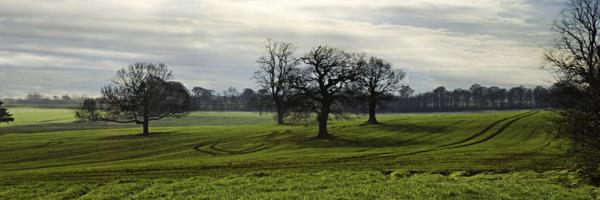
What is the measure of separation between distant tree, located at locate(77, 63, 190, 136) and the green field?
688 cm

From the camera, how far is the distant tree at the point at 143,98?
279 ft

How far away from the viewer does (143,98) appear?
3349 inches

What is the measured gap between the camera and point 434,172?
34656 mm

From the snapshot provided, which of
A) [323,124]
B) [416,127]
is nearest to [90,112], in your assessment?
[323,124]

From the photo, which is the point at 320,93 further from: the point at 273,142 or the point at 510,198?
the point at 510,198

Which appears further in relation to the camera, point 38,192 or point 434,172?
point 434,172

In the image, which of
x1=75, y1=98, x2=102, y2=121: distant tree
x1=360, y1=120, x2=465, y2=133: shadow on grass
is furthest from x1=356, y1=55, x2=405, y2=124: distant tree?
x1=75, y1=98, x2=102, y2=121: distant tree

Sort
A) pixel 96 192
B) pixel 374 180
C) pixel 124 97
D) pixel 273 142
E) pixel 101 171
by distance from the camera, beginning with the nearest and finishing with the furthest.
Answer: pixel 96 192 < pixel 374 180 < pixel 101 171 < pixel 273 142 < pixel 124 97

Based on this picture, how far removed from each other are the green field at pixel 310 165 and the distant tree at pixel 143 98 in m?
6.88

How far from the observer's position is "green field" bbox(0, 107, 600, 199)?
23.9 m

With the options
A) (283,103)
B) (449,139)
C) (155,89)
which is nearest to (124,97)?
(155,89)

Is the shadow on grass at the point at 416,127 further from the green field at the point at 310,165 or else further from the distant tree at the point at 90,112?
the distant tree at the point at 90,112

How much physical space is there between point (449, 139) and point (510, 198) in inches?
1761

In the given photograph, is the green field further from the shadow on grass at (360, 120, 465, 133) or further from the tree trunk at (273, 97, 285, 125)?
the tree trunk at (273, 97, 285, 125)
